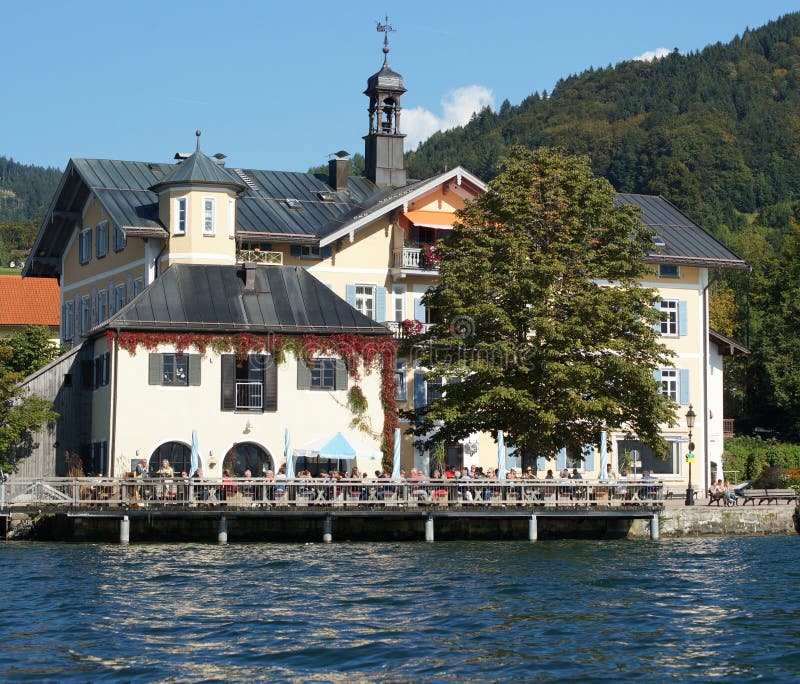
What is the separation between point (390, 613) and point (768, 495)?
25.0 meters

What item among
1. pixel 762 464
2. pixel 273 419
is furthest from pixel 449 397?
pixel 762 464

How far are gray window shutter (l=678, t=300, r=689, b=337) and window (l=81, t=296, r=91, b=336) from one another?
75.8 ft

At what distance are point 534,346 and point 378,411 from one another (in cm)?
582

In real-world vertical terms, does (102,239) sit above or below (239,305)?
above

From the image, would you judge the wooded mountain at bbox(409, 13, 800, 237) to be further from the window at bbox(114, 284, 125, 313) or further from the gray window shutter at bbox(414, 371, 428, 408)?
the window at bbox(114, 284, 125, 313)

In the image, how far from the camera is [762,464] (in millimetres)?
64250

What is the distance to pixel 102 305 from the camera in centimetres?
5734

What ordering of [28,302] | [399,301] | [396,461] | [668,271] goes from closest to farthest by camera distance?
[396,461], [399,301], [668,271], [28,302]

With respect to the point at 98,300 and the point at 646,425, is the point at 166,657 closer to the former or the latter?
the point at 646,425

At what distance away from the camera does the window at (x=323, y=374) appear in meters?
48.6

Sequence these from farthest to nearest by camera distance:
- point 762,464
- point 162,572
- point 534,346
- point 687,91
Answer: point 687,91 < point 762,464 < point 534,346 < point 162,572

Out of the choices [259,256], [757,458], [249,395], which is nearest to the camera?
[249,395]

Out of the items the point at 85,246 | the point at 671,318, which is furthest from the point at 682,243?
the point at 85,246

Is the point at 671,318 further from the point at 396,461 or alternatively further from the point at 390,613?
the point at 390,613
